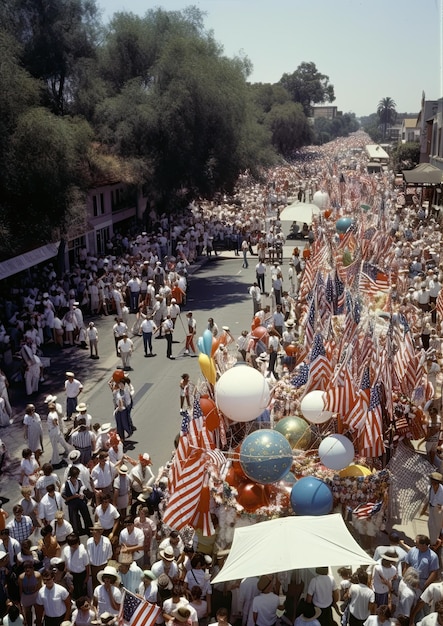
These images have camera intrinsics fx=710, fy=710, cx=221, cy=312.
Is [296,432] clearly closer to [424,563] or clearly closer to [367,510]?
[367,510]

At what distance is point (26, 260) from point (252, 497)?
51.2ft

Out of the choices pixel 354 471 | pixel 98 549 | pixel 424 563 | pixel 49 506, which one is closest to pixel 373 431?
pixel 354 471

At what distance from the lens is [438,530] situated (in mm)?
9250

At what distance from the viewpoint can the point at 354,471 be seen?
32.3 feet

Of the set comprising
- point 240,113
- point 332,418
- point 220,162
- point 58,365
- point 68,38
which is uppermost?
point 68,38

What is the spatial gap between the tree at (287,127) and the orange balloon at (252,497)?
92.3 m

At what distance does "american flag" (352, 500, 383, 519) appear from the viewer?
30.7 feet

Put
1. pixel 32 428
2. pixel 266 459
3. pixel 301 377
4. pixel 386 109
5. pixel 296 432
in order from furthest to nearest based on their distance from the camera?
1. pixel 386 109
2. pixel 32 428
3. pixel 301 377
4. pixel 296 432
5. pixel 266 459

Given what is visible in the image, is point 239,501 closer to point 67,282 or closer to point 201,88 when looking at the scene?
point 67,282

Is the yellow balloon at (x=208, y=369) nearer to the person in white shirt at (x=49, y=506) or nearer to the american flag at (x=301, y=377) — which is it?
the american flag at (x=301, y=377)

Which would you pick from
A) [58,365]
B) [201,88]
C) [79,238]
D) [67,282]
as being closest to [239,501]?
[58,365]

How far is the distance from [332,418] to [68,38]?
25004 millimetres

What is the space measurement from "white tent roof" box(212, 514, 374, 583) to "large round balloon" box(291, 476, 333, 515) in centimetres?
91

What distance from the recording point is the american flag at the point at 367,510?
30.7 feet
